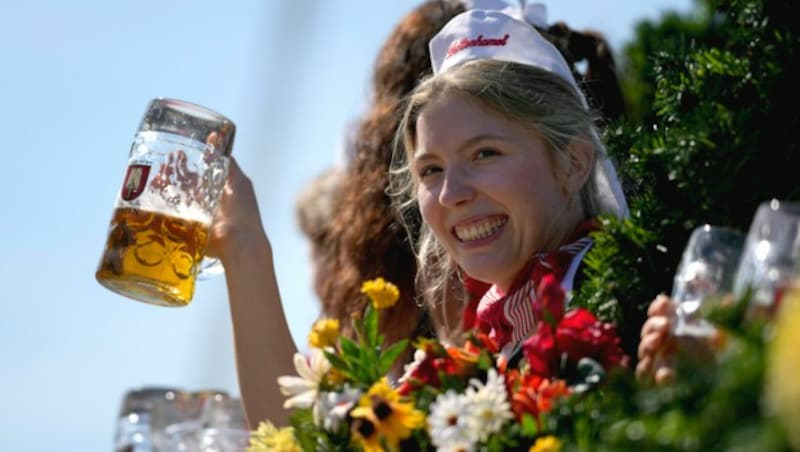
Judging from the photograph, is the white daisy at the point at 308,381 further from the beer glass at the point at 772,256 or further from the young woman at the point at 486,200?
the young woman at the point at 486,200

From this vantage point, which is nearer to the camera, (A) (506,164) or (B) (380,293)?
(B) (380,293)

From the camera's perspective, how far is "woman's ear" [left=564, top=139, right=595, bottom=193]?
2811 millimetres

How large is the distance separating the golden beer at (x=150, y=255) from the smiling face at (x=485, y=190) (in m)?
0.48

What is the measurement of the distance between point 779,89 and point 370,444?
704 mm

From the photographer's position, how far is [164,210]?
257 centimetres

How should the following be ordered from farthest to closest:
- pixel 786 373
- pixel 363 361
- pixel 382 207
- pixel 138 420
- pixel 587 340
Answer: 1. pixel 382 207
2. pixel 138 420
3. pixel 363 361
4. pixel 587 340
5. pixel 786 373

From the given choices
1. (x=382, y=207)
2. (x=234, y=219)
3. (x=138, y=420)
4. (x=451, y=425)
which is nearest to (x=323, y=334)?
(x=451, y=425)

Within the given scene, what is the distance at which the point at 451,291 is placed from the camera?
11.4ft

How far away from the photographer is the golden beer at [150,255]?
8.36 feet

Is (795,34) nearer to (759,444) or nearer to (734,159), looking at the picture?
(734,159)

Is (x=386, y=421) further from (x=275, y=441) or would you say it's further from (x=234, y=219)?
(x=234, y=219)

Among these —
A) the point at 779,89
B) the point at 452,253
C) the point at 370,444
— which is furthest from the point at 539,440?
the point at 452,253

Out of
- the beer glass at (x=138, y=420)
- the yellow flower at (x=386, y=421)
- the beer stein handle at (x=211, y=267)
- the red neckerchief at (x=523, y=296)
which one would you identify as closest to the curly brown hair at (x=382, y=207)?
the beer glass at (x=138, y=420)

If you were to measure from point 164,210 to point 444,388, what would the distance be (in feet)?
3.39
